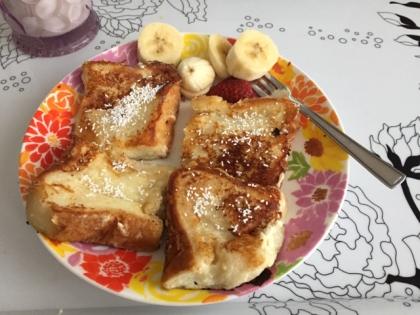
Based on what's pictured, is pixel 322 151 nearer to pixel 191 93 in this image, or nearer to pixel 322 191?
pixel 322 191

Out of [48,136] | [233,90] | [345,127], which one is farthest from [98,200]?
[345,127]

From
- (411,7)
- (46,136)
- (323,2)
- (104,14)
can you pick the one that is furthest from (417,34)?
(46,136)

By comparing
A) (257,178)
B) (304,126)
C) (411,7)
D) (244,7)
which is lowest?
(257,178)

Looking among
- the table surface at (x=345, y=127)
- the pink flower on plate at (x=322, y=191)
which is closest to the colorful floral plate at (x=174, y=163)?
the pink flower on plate at (x=322, y=191)

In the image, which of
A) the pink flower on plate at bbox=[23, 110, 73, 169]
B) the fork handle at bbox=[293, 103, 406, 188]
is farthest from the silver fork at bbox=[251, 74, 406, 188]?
the pink flower on plate at bbox=[23, 110, 73, 169]

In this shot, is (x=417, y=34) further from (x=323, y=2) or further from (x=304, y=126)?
(x=304, y=126)

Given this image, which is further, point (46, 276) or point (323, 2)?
point (323, 2)
